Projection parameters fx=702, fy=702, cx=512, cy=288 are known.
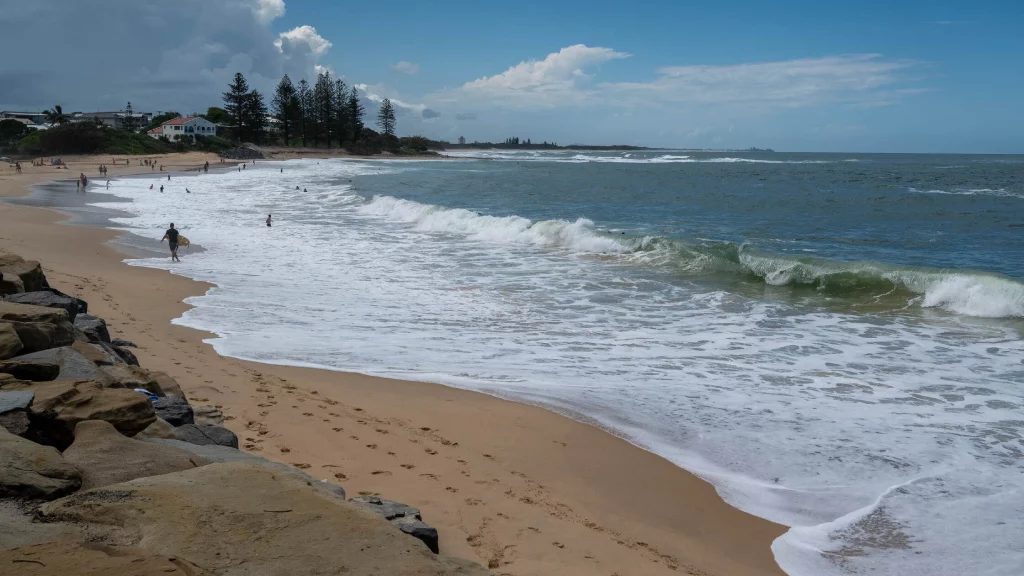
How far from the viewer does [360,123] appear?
12812 centimetres

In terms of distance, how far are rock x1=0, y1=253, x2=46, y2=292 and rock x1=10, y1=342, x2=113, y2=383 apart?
3.21m

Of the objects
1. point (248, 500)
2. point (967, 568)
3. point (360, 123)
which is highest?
point (360, 123)

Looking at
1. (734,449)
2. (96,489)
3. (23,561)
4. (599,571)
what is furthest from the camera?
(734,449)

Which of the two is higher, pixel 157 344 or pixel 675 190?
pixel 675 190

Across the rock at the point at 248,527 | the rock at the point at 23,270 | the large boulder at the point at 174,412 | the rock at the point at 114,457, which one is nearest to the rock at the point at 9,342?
the large boulder at the point at 174,412

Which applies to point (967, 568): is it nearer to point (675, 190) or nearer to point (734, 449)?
point (734, 449)

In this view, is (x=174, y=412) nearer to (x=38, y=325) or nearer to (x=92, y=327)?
(x=38, y=325)

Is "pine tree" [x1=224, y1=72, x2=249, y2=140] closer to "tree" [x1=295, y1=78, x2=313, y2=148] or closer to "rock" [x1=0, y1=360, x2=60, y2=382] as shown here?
"tree" [x1=295, y1=78, x2=313, y2=148]

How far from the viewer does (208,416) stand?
5.81 m

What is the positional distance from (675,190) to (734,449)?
131ft

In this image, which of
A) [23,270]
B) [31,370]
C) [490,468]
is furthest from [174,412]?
[23,270]

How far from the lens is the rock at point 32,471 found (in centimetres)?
317

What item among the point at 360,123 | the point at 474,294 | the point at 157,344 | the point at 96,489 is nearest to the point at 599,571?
the point at 96,489

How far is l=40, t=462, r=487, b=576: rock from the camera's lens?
2.91 metres
